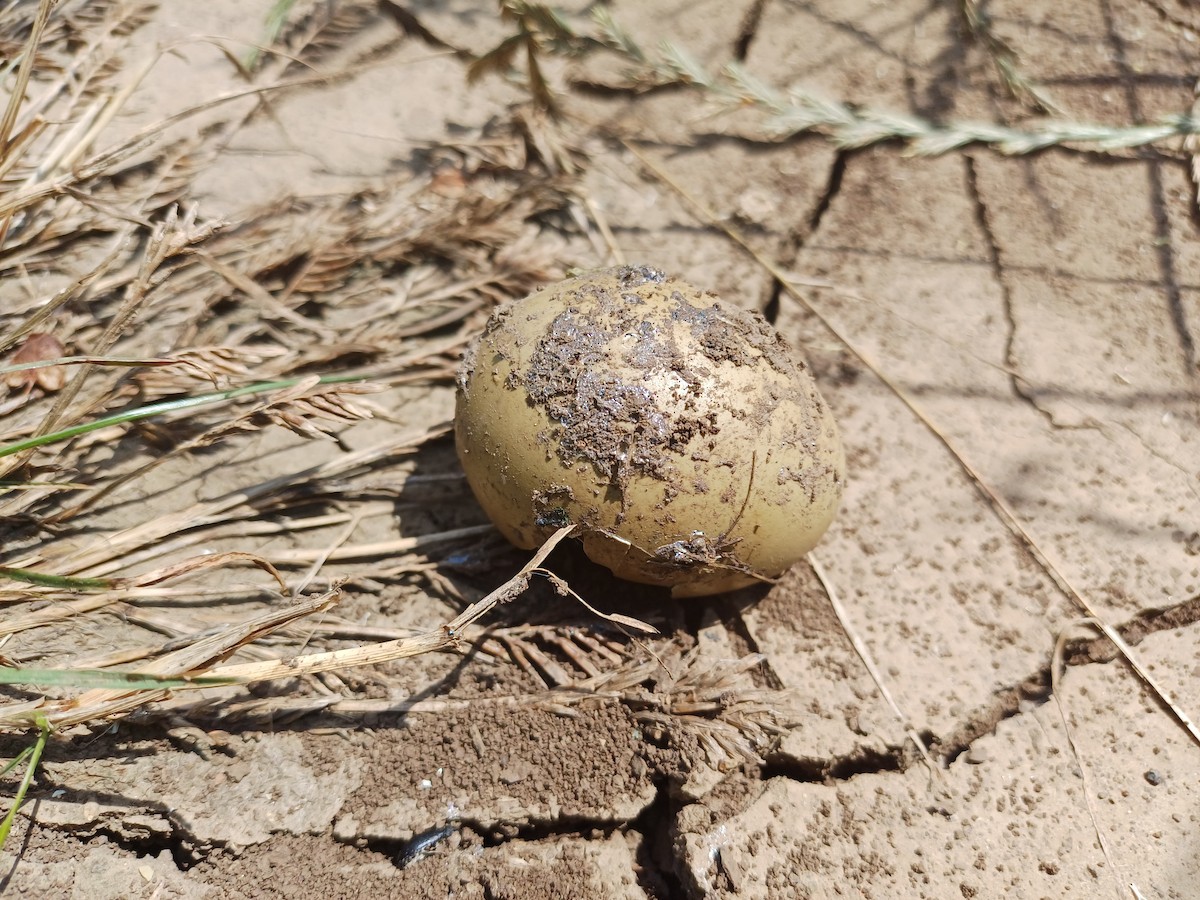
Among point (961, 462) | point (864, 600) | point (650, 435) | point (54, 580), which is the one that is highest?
point (650, 435)

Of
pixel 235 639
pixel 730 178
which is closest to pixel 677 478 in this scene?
pixel 235 639

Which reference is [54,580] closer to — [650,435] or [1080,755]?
[650,435]

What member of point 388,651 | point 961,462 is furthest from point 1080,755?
point 388,651

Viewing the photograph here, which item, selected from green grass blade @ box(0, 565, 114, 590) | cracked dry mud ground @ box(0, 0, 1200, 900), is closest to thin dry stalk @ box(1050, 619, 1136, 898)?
cracked dry mud ground @ box(0, 0, 1200, 900)

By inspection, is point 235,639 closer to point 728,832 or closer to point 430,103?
point 728,832

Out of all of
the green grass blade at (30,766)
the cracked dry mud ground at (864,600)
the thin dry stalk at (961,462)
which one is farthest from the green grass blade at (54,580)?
the thin dry stalk at (961,462)

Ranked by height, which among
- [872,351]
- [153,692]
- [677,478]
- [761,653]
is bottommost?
[761,653]

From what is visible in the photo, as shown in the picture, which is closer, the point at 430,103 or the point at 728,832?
the point at 728,832
